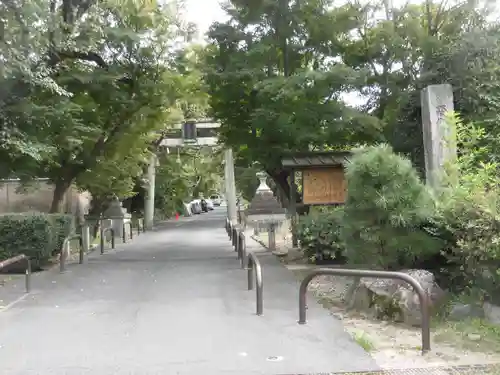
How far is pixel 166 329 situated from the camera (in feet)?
21.8

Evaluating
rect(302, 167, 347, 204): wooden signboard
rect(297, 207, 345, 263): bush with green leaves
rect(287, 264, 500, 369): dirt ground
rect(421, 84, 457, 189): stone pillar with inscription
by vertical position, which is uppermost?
rect(421, 84, 457, 189): stone pillar with inscription

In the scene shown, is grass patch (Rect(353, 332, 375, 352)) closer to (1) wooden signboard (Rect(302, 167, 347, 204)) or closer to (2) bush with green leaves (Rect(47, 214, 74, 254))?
(1) wooden signboard (Rect(302, 167, 347, 204))

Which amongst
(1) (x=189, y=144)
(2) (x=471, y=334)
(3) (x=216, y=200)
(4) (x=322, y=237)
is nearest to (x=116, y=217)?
(1) (x=189, y=144)

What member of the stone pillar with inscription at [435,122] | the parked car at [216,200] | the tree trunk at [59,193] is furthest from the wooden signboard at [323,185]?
the parked car at [216,200]

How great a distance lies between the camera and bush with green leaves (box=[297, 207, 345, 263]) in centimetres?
1209

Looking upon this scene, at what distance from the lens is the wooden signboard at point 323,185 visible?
14438mm

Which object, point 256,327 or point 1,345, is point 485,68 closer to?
point 256,327

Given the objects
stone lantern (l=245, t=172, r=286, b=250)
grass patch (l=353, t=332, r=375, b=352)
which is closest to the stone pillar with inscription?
grass patch (l=353, t=332, r=375, b=352)

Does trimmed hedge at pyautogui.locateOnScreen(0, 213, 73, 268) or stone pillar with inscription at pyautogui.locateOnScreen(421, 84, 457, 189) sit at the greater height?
stone pillar with inscription at pyautogui.locateOnScreen(421, 84, 457, 189)

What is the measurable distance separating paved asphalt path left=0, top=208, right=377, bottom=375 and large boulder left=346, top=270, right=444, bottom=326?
1.96 feet

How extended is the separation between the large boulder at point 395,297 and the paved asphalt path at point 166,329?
60cm

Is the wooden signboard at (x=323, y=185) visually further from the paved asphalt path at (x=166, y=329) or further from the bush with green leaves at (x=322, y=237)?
the paved asphalt path at (x=166, y=329)

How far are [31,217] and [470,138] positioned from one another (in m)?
9.52

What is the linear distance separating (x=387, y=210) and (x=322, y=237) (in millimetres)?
4837
